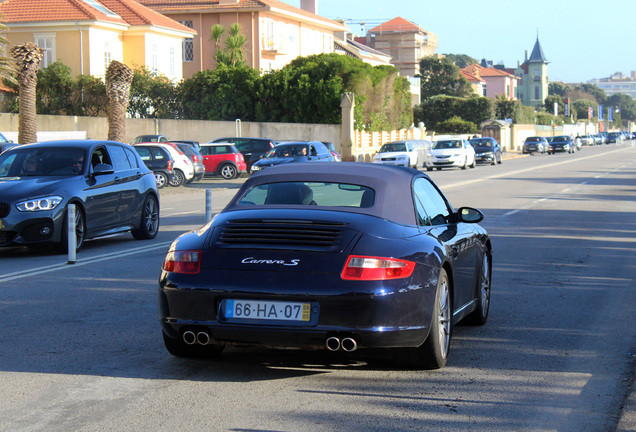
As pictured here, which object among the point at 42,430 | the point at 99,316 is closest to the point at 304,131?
the point at 99,316

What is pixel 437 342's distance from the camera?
5895 millimetres

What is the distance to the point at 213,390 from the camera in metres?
5.53

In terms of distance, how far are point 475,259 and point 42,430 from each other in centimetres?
388

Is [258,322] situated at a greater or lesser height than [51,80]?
lesser

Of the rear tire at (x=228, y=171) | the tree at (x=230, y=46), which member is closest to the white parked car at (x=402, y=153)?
the rear tire at (x=228, y=171)

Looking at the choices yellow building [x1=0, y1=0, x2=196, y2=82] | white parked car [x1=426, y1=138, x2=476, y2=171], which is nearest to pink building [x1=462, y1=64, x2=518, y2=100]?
yellow building [x1=0, y1=0, x2=196, y2=82]

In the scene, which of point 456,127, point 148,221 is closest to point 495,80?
point 456,127

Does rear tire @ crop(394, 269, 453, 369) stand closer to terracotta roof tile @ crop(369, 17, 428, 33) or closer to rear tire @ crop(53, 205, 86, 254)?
rear tire @ crop(53, 205, 86, 254)

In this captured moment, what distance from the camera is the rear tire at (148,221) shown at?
14133mm

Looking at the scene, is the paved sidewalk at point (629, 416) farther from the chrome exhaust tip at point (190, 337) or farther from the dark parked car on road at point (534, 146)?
the dark parked car on road at point (534, 146)

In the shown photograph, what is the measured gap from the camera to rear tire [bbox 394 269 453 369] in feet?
19.2

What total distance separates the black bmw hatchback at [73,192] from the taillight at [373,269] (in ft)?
24.6

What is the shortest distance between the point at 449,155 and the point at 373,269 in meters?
39.2

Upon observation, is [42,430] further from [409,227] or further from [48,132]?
[48,132]
